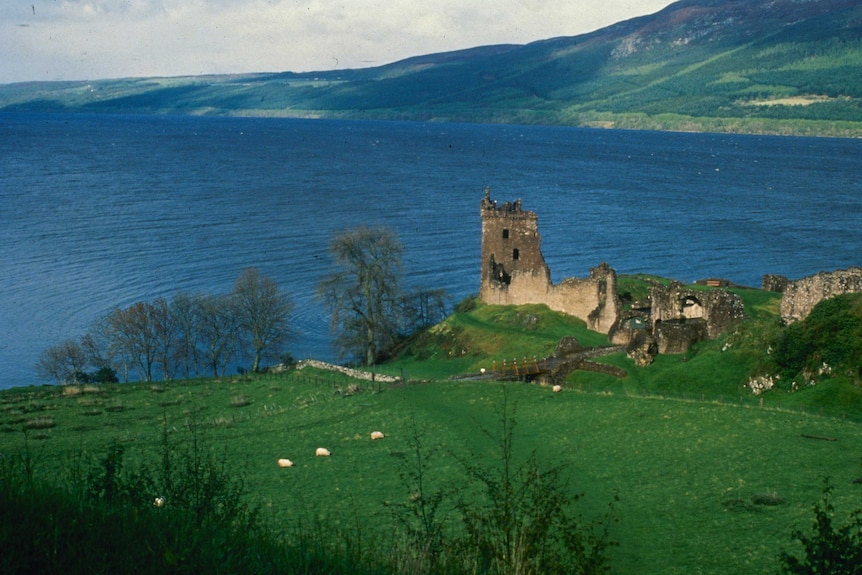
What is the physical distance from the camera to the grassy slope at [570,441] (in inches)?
655

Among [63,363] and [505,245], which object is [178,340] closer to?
[63,363]

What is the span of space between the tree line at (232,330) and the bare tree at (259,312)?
2.4 inches

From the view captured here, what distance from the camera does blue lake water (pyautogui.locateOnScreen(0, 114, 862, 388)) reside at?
72.5m

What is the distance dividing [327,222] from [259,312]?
5204 centimetres

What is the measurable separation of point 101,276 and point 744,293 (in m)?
52.1

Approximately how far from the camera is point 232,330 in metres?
54.8

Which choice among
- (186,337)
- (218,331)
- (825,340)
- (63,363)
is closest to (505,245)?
(218,331)

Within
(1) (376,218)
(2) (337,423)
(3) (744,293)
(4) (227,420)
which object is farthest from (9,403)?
(1) (376,218)

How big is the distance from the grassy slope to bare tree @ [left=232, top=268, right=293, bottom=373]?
46.6 ft

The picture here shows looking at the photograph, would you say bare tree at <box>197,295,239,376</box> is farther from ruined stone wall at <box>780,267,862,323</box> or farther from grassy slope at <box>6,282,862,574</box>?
ruined stone wall at <box>780,267,862,323</box>

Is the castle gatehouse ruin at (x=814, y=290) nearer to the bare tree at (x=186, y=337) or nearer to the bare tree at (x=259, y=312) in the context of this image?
the bare tree at (x=259, y=312)

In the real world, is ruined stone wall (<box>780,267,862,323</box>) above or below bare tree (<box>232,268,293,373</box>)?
above

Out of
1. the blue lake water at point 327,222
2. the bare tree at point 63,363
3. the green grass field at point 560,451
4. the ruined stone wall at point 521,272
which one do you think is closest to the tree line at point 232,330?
the bare tree at point 63,363

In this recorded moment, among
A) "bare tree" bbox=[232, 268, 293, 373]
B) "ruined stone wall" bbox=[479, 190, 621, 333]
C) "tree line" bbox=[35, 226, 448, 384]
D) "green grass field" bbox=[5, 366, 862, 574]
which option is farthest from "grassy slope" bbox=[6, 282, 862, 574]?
"bare tree" bbox=[232, 268, 293, 373]
